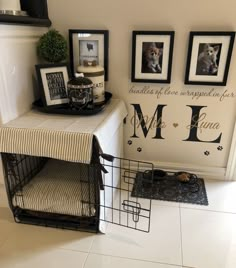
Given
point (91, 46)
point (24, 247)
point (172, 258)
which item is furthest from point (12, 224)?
point (91, 46)

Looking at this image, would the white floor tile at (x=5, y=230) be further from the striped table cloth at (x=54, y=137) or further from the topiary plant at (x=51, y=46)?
the topiary plant at (x=51, y=46)

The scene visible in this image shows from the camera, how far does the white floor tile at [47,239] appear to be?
1.31 metres

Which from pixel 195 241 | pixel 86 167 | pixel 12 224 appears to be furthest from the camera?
pixel 86 167

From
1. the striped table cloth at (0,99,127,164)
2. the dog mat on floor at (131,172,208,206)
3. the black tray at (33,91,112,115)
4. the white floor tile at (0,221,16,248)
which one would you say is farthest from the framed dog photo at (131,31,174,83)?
the white floor tile at (0,221,16,248)

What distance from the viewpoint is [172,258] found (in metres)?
1.25

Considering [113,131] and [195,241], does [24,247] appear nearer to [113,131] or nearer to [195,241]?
[113,131]

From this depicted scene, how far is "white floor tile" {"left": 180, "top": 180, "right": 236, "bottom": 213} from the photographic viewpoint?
1.60 m

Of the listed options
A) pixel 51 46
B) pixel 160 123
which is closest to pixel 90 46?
pixel 51 46

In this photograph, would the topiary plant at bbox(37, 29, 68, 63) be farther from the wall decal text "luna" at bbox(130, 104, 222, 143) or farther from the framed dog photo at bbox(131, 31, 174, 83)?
the wall decal text "luna" at bbox(130, 104, 222, 143)

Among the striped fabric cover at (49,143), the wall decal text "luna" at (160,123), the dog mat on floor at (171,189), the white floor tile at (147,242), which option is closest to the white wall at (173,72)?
the wall decal text "luna" at (160,123)

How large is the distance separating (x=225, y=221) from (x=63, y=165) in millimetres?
1029

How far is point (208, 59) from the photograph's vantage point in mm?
1596

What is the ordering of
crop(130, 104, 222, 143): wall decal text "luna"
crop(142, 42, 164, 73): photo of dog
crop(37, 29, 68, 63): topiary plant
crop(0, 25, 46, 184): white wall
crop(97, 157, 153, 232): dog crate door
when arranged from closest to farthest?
crop(0, 25, 46, 184): white wall
crop(97, 157, 153, 232): dog crate door
crop(37, 29, 68, 63): topiary plant
crop(142, 42, 164, 73): photo of dog
crop(130, 104, 222, 143): wall decal text "luna"

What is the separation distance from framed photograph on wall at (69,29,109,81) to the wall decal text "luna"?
37cm
